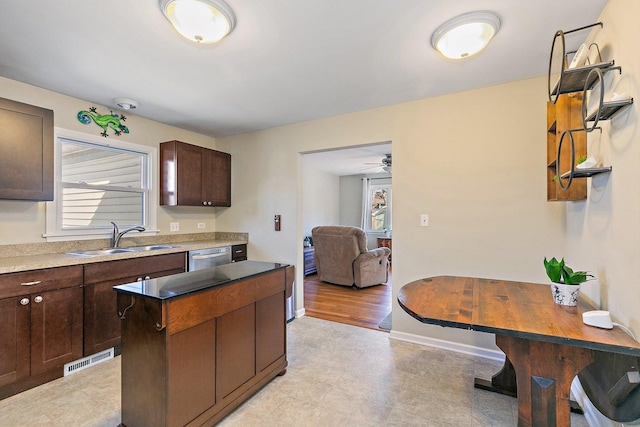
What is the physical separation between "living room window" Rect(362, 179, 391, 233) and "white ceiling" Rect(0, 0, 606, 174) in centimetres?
510

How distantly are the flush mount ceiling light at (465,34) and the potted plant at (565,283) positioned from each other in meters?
1.41

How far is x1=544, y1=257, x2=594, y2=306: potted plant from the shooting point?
1.58 meters

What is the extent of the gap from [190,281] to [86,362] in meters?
1.60

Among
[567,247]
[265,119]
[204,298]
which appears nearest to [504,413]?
[567,247]

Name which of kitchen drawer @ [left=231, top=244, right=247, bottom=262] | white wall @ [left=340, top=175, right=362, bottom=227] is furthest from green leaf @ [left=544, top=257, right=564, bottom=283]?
white wall @ [left=340, top=175, right=362, bottom=227]

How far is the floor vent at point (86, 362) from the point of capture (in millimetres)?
2371

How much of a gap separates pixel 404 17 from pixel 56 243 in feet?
11.2

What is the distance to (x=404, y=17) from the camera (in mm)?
1749

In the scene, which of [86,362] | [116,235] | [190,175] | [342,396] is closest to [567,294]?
[342,396]

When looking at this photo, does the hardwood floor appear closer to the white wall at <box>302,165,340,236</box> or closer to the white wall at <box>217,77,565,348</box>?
the white wall at <box>217,77,565,348</box>

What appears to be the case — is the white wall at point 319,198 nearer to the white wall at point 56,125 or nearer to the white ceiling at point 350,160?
the white ceiling at point 350,160

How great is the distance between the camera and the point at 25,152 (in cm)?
233

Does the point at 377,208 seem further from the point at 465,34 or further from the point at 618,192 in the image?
the point at 618,192

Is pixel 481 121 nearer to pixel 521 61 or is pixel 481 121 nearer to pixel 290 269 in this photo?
pixel 521 61
